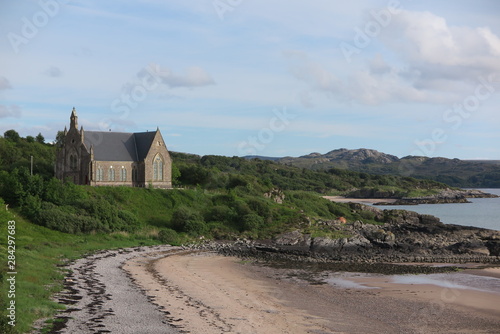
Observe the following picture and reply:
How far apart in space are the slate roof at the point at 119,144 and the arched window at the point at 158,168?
1733 mm

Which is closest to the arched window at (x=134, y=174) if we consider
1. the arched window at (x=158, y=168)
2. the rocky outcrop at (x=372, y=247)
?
the arched window at (x=158, y=168)

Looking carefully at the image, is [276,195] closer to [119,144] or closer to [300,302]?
[119,144]

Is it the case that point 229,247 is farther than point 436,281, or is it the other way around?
point 229,247

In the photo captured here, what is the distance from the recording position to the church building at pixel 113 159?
64.1 m

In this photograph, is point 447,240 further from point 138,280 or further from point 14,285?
point 14,285

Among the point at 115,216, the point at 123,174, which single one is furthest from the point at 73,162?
the point at 115,216

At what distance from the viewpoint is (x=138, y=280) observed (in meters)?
30.0

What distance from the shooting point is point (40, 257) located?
32625 mm

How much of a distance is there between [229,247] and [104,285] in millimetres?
23284

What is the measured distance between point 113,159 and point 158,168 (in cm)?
615

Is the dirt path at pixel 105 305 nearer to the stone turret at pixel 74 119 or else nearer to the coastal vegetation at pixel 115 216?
the coastal vegetation at pixel 115 216

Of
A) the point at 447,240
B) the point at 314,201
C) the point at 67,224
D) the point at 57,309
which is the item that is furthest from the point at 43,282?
the point at 314,201

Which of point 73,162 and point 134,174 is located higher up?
point 73,162

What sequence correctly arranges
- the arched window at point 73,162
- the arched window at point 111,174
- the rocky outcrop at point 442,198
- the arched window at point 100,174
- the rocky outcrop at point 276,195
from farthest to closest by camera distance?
the rocky outcrop at point 442,198 → the rocky outcrop at point 276,195 → the arched window at point 73,162 → the arched window at point 111,174 → the arched window at point 100,174
